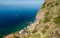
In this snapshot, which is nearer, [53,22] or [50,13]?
[53,22]

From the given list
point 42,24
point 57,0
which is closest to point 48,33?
point 42,24

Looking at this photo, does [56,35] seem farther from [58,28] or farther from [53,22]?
[53,22]

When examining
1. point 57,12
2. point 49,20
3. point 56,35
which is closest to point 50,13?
point 57,12

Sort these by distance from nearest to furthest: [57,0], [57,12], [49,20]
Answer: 1. [49,20]
2. [57,12]
3. [57,0]

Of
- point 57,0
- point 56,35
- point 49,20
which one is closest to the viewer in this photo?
point 56,35

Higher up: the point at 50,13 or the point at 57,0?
the point at 57,0

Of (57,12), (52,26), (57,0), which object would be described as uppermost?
(57,0)

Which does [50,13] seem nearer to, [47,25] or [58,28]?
[47,25]

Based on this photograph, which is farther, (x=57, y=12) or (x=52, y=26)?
(x=57, y=12)

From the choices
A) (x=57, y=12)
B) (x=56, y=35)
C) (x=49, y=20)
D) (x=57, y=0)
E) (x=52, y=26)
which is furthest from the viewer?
(x=57, y=0)
